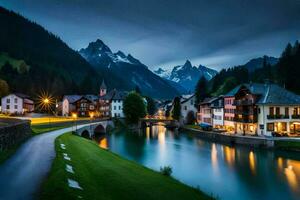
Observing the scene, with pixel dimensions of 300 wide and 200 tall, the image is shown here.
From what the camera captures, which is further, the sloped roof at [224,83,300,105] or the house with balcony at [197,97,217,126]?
the house with balcony at [197,97,217,126]

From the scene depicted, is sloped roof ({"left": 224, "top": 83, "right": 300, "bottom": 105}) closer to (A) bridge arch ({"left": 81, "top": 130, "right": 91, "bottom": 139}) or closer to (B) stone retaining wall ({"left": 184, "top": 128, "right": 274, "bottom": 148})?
(B) stone retaining wall ({"left": 184, "top": 128, "right": 274, "bottom": 148})

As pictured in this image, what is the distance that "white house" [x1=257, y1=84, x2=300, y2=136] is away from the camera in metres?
69.2

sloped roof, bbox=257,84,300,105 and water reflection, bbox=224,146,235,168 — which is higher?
sloped roof, bbox=257,84,300,105

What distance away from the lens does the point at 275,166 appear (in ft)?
152

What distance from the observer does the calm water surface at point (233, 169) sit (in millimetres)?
33312

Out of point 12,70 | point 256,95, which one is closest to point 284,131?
point 256,95

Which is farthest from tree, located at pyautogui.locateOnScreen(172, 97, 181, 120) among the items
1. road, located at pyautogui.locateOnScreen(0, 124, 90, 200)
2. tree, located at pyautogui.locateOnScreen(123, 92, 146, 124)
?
road, located at pyautogui.locateOnScreen(0, 124, 90, 200)

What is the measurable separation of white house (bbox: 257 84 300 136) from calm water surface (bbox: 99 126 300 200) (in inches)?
437

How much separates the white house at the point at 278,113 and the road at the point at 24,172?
177ft

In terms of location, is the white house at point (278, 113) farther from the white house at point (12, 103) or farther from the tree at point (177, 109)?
the white house at point (12, 103)

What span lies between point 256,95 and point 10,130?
2336 inches

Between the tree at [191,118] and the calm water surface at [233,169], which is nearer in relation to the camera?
the calm water surface at [233,169]

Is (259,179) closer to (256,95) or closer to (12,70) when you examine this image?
(256,95)

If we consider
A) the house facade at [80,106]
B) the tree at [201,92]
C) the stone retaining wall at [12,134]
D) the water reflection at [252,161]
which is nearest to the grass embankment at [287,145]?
the water reflection at [252,161]
